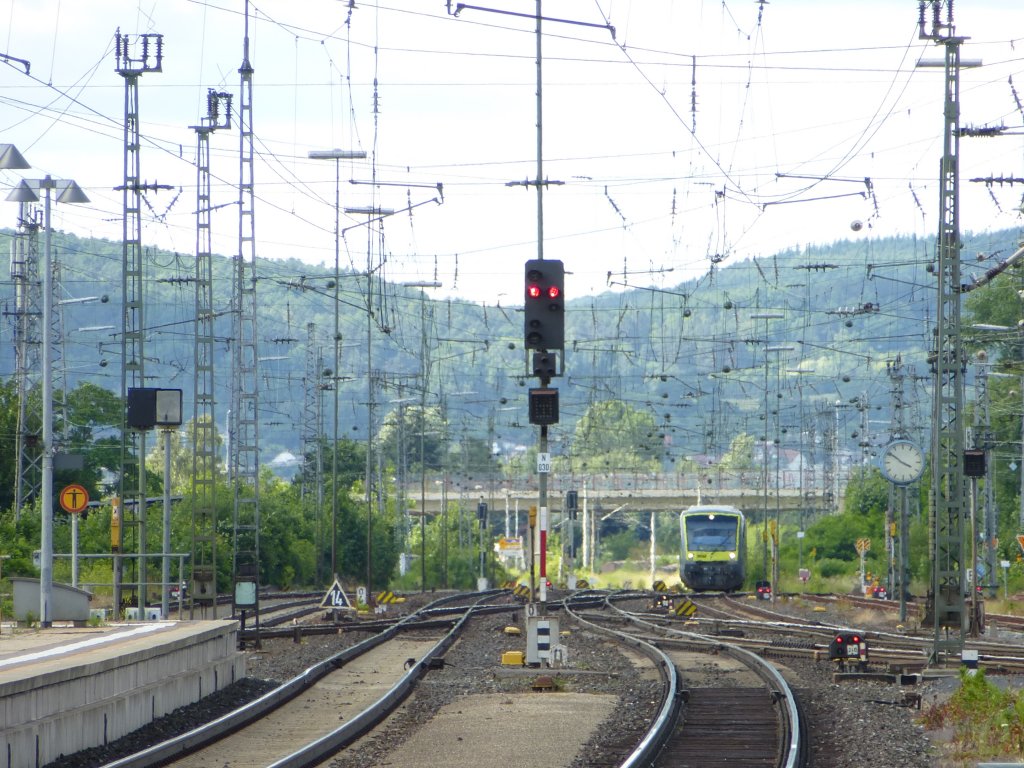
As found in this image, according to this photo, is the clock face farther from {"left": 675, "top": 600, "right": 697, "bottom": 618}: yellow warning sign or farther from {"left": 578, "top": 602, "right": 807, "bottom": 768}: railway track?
{"left": 675, "top": 600, "right": 697, "bottom": 618}: yellow warning sign

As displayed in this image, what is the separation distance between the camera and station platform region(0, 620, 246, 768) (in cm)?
1307

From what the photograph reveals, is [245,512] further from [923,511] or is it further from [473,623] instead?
[923,511]

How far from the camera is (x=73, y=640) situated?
19.4 meters

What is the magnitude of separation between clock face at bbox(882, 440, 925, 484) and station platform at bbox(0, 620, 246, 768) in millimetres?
13025

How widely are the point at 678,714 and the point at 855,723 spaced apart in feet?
6.77

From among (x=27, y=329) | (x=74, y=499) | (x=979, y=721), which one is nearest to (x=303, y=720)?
(x=979, y=721)

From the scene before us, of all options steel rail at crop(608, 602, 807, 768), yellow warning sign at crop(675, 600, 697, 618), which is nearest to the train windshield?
yellow warning sign at crop(675, 600, 697, 618)

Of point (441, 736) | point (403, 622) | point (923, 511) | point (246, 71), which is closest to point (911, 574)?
point (923, 511)

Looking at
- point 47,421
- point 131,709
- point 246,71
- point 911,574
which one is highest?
point 246,71

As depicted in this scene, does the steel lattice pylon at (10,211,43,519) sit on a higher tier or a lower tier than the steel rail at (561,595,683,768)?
higher

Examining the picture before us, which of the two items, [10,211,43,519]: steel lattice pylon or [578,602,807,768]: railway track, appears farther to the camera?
[10,211,43,519]: steel lattice pylon

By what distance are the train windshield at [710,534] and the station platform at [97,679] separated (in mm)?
38705

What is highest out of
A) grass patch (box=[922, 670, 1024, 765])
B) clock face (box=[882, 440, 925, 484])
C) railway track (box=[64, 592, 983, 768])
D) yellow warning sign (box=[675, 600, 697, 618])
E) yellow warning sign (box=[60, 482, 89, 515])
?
clock face (box=[882, 440, 925, 484])

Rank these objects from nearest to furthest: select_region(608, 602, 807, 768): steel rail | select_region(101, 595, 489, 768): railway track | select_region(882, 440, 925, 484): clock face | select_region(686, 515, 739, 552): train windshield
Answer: select_region(608, 602, 807, 768): steel rail
select_region(101, 595, 489, 768): railway track
select_region(882, 440, 925, 484): clock face
select_region(686, 515, 739, 552): train windshield
